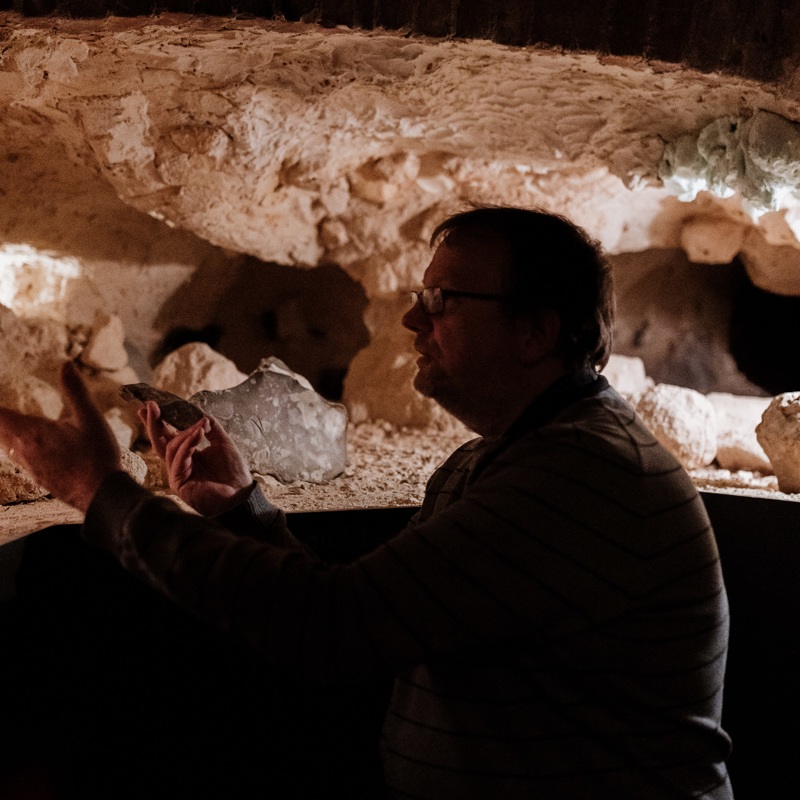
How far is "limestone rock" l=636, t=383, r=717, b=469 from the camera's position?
366 cm

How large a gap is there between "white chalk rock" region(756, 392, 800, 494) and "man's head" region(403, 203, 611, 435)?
2.28m

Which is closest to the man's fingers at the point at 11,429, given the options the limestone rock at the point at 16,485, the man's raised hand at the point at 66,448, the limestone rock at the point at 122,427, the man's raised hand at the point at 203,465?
the man's raised hand at the point at 66,448

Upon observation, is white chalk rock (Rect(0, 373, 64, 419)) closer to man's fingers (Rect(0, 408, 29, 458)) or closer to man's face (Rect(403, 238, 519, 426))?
man's fingers (Rect(0, 408, 29, 458))

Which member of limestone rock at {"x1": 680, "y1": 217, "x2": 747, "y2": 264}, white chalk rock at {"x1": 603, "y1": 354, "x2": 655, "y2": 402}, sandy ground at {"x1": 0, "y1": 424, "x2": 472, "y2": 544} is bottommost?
sandy ground at {"x1": 0, "y1": 424, "x2": 472, "y2": 544}

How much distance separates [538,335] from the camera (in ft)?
3.81

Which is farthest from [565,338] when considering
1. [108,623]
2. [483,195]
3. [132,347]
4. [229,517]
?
[132,347]

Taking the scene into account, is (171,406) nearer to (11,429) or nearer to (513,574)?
(11,429)

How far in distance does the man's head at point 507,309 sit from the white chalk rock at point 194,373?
2.75 m

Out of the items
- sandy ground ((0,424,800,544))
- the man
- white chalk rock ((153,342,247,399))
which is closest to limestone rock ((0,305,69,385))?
white chalk rock ((153,342,247,399))

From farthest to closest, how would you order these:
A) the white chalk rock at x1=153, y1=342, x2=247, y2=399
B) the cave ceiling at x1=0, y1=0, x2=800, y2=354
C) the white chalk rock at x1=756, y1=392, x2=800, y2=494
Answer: the white chalk rock at x1=153, y1=342, x2=247, y2=399
the white chalk rock at x1=756, y1=392, x2=800, y2=494
the cave ceiling at x1=0, y1=0, x2=800, y2=354

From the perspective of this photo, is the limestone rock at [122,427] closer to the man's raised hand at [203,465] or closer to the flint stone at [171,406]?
the flint stone at [171,406]

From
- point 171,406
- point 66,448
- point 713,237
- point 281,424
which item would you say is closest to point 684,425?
point 713,237

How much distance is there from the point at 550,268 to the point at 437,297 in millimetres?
175

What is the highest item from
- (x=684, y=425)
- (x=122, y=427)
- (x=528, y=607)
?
(x=528, y=607)
